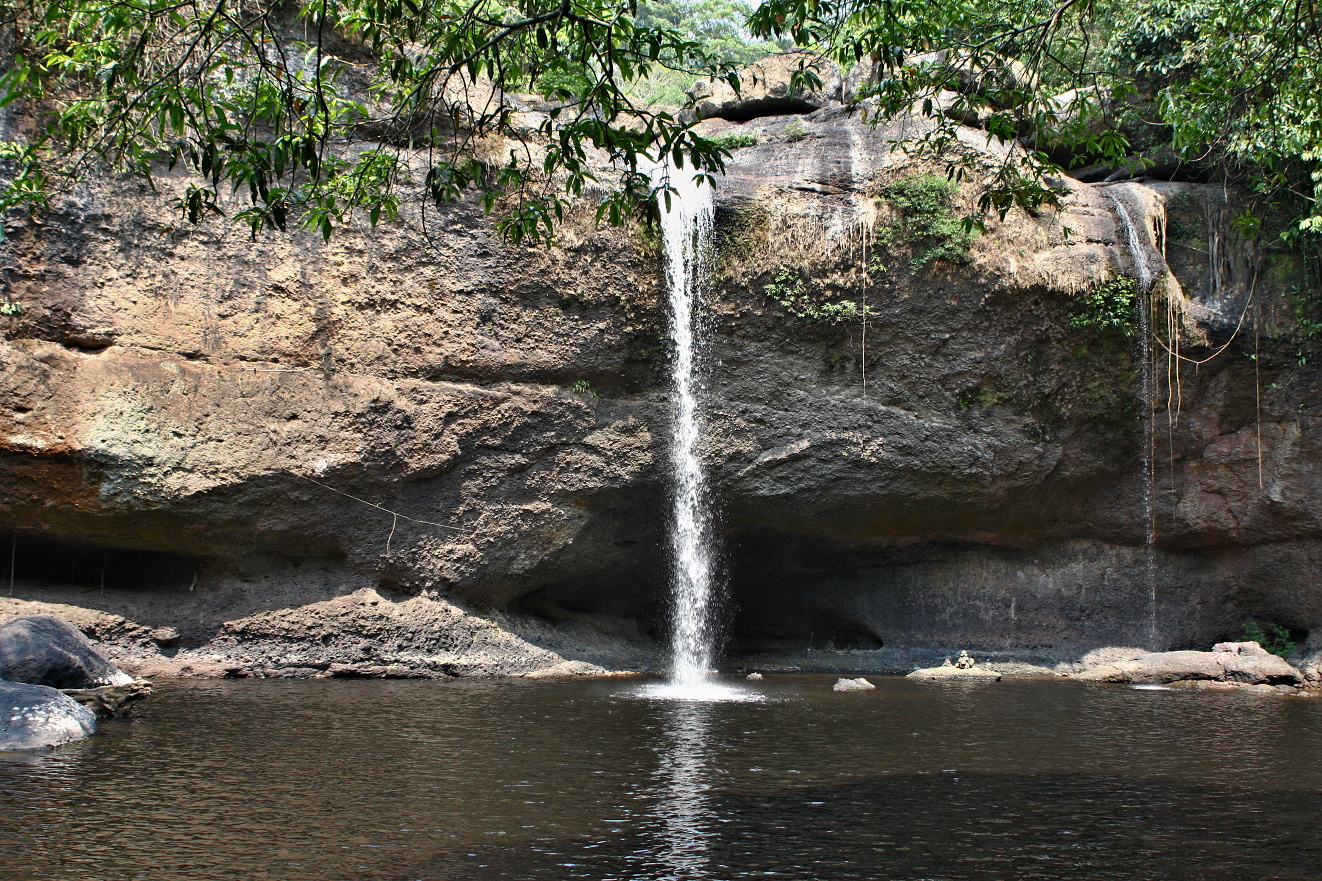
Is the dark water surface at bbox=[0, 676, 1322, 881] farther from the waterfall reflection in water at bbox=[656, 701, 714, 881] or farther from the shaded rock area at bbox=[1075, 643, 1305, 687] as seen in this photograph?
the shaded rock area at bbox=[1075, 643, 1305, 687]

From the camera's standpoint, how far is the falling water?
534 inches

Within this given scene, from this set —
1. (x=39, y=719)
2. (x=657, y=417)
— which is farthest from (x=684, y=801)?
(x=657, y=417)

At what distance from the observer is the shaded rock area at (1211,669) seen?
12.0 meters

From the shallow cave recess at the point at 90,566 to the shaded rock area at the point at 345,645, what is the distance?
83 centimetres

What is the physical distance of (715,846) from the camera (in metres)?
4.23

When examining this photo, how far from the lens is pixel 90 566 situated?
12.2m

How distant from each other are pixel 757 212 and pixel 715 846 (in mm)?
10623

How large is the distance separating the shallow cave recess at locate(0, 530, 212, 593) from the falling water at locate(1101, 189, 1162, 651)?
42.0ft

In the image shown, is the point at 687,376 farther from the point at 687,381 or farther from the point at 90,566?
the point at 90,566

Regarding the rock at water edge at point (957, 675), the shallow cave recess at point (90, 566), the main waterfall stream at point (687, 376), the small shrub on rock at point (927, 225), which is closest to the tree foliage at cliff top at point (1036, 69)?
the small shrub on rock at point (927, 225)

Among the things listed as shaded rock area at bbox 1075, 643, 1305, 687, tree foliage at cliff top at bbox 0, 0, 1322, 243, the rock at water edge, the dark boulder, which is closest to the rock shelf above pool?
the rock at water edge

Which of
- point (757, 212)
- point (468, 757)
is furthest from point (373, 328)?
point (468, 757)

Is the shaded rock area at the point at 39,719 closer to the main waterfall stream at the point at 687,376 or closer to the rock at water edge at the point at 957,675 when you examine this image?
the main waterfall stream at the point at 687,376

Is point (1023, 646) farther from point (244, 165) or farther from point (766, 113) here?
point (244, 165)
